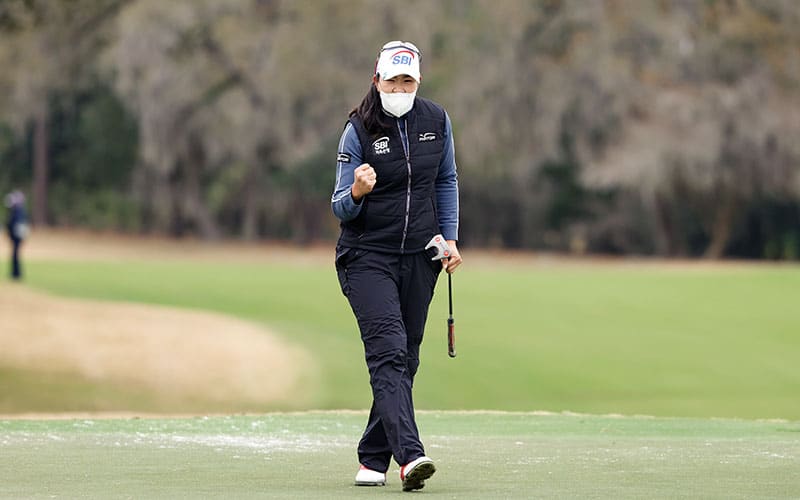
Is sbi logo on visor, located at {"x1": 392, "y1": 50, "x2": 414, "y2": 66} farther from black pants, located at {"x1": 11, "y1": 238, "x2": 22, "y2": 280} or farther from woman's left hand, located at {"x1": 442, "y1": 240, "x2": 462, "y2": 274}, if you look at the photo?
black pants, located at {"x1": 11, "y1": 238, "x2": 22, "y2": 280}

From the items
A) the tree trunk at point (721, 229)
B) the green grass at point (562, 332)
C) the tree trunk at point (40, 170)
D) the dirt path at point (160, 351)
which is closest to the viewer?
the green grass at point (562, 332)

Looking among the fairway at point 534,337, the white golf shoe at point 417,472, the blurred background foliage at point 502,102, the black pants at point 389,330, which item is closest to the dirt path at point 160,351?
the fairway at point 534,337

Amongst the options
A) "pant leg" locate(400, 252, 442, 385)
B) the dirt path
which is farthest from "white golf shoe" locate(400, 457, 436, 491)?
the dirt path

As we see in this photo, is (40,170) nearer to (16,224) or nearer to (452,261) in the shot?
(16,224)

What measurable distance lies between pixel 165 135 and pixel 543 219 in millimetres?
12931

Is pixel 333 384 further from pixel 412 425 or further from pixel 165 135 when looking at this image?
pixel 165 135

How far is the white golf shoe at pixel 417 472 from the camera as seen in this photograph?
288 inches

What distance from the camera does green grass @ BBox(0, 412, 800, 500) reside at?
738 centimetres

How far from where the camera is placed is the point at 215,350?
2531 cm

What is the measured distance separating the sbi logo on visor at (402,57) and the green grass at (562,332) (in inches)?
556

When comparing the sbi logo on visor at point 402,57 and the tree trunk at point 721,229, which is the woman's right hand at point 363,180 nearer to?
the sbi logo on visor at point 402,57

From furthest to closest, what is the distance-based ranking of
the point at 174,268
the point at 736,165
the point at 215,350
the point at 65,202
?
1. the point at 65,202
2. the point at 736,165
3. the point at 174,268
4. the point at 215,350

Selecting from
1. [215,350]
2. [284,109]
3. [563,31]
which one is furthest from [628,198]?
[215,350]

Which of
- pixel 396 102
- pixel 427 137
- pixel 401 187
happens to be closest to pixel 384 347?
pixel 401 187
